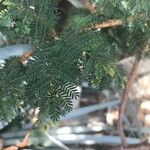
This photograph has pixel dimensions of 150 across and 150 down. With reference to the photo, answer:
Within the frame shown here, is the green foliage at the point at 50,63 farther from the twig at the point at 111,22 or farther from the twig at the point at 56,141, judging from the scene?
the twig at the point at 56,141

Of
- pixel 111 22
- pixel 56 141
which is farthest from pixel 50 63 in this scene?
pixel 56 141

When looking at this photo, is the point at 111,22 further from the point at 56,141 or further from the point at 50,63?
the point at 56,141

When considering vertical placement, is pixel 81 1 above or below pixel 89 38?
above

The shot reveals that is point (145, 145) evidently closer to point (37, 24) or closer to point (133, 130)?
point (133, 130)

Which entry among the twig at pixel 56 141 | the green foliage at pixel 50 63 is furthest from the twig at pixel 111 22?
the twig at pixel 56 141

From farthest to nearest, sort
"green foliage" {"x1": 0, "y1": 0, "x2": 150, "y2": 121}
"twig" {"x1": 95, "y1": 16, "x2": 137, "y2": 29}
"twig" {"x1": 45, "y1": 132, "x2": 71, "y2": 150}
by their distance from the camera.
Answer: "twig" {"x1": 45, "y1": 132, "x2": 71, "y2": 150}
"twig" {"x1": 95, "y1": 16, "x2": 137, "y2": 29}
"green foliage" {"x1": 0, "y1": 0, "x2": 150, "y2": 121}

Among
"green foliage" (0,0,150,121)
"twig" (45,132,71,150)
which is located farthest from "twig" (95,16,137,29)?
"twig" (45,132,71,150)

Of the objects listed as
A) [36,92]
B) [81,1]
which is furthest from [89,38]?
[81,1]

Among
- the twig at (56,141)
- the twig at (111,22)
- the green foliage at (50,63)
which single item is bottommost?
the twig at (56,141)

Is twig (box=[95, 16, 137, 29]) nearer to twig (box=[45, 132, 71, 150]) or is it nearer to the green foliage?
the green foliage
